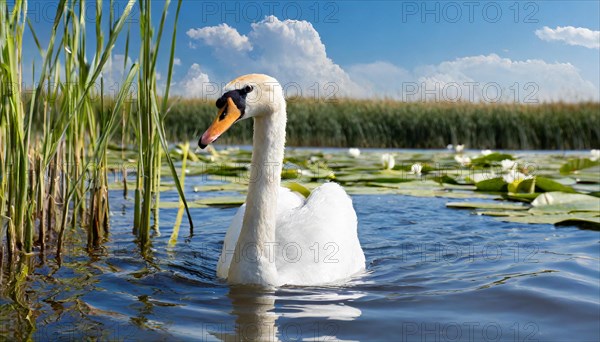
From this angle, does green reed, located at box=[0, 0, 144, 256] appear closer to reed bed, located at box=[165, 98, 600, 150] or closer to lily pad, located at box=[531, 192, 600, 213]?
lily pad, located at box=[531, 192, 600, 213]

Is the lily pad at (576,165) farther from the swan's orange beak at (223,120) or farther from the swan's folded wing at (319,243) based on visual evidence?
the swan's orange beak at (223,120)

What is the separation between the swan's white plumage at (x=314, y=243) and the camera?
11.9 feet

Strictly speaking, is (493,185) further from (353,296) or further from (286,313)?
(286,313)

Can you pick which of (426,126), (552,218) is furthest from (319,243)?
(426,126)

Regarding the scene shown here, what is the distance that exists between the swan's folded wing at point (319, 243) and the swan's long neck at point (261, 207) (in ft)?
0.47

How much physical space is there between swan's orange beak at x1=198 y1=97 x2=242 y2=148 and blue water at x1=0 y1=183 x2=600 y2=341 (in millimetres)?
763

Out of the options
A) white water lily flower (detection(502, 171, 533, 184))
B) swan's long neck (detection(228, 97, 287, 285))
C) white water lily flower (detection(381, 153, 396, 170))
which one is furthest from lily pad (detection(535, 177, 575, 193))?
swan's long neck (detection(228, 97, 287, 285))

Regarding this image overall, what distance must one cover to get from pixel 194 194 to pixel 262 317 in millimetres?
4620

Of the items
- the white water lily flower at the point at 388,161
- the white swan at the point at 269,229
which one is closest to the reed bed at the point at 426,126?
the white water lily flower at the point at 388,161

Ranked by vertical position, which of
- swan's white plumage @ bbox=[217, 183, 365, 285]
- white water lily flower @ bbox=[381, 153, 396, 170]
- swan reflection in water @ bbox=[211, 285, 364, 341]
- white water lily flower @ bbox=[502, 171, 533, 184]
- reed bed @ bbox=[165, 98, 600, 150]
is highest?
reed bed @ bbox=[165, 98, 600, 150]

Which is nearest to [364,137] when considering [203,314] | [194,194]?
[194,194]

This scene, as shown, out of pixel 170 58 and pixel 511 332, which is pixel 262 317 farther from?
pixel 170 58

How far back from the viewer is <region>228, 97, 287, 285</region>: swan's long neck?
3.45 m

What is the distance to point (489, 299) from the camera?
344 centimetres
